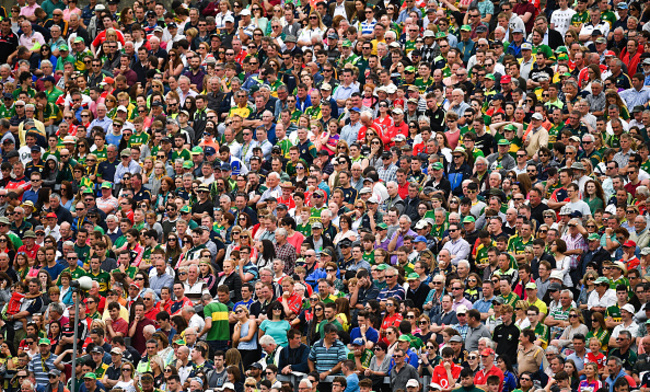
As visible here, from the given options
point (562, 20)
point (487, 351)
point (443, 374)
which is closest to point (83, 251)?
point (443, 374)

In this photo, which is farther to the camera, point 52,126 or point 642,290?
point 52,126

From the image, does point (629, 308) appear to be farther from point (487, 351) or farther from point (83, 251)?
point (83, 251)

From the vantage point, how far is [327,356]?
56.2 ft

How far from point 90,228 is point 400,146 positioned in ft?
18.2

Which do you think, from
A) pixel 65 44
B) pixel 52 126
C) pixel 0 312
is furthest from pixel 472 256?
pixel 65 44

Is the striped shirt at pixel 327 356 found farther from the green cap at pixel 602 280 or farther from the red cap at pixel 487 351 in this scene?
the green cap at pixel 602 280

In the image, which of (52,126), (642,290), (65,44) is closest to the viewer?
(642,290)

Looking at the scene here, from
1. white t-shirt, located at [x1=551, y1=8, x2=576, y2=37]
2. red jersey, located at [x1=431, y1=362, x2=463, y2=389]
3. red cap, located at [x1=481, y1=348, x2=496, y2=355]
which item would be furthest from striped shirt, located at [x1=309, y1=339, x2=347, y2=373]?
white t-shirt, located at [x1=551, y1=8, x2=576, y2=37]

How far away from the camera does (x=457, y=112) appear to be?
2200 centimetres

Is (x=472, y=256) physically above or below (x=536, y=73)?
below

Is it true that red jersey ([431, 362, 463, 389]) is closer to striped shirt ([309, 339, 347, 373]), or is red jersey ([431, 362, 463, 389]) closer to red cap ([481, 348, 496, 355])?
red cap ([481, 348, 496, 355])

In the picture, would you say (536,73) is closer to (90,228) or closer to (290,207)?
(290,207)

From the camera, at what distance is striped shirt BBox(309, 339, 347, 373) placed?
673 inches

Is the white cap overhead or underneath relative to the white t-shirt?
underneath
